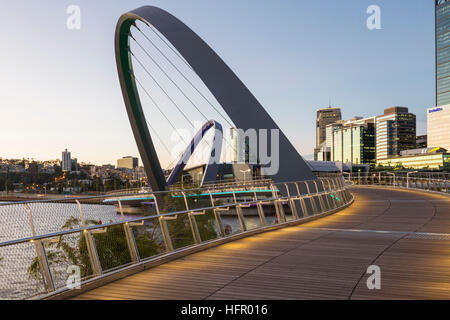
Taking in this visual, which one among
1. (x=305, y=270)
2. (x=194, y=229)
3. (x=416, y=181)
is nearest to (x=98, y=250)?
(x=194, y=229)

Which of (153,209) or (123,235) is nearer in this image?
(123,235)

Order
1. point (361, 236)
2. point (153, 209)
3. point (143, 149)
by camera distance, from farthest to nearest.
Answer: point (143, 149) < point (361, 236) < point (153, 209)

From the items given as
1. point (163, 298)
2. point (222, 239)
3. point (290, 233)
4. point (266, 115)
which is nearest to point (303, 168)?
point (266, 115)

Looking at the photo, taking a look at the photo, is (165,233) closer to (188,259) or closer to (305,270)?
(188,259)

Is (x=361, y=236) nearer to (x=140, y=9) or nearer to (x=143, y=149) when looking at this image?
(x=140, y=9)

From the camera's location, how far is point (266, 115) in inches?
926

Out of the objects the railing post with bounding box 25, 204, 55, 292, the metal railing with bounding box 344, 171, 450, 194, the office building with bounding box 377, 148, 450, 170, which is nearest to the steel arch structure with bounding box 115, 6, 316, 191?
the metal railing with bounding box 344, 171, 450, 194

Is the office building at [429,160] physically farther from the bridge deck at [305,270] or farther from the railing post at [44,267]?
the railing post at [44,267]

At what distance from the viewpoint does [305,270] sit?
6801 millimetres

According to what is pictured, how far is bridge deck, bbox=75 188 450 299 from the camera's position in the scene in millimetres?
5520

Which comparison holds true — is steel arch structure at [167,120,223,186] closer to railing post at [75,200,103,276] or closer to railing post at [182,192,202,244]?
railing post at [182,192,202,244]

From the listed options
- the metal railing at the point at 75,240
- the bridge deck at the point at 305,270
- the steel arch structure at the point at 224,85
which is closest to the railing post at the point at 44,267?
the metal railing at the point at 75,240

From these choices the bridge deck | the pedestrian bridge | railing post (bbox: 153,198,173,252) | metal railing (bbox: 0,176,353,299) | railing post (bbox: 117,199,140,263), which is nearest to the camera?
metal railing (bbox: 0,176,353,299)
